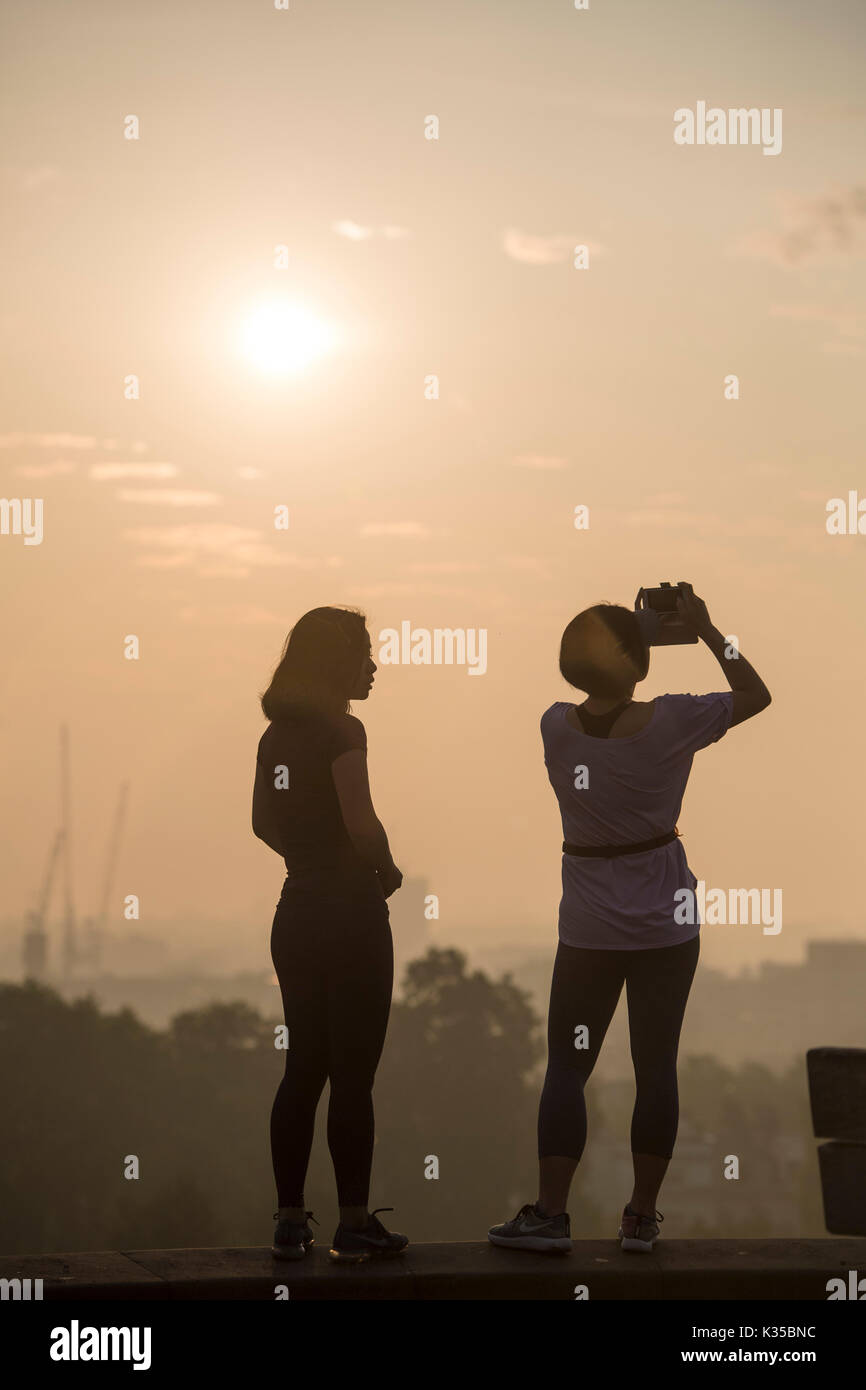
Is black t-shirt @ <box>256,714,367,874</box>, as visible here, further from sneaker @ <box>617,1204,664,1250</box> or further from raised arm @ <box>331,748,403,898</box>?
sneaker @ <box>617,1204,664,1250</box>

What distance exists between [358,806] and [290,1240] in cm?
191

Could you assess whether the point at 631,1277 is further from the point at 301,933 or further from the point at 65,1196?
the point at 65,1196

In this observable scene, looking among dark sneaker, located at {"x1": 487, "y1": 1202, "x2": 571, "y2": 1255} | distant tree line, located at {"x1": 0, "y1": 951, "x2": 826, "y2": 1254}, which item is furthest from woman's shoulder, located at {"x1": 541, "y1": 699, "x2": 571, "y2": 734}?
distant tree line, located at {"x1": 0, "y1": 951, "x2": 826, "y2": 1254}

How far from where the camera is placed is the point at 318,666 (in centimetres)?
752

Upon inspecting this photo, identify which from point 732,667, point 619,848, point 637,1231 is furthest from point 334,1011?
point 732,667

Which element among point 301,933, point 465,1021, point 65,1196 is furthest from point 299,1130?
point 465,1021

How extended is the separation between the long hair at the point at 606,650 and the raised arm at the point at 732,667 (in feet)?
0.93

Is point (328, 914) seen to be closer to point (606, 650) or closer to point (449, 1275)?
point (449, 1275)

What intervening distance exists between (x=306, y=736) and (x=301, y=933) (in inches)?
34.3

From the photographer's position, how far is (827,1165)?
6.45 meters

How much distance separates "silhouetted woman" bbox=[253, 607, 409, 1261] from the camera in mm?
7461

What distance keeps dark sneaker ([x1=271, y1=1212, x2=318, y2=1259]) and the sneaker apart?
1.39 metres

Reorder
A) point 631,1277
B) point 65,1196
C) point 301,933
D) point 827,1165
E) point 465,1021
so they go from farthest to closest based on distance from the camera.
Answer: point 465,1021
point 65,1196
point 301,933
point 631,1277
point 827,1165

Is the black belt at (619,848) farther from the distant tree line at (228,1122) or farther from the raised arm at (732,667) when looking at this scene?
the distant tree line at (228,1122)
